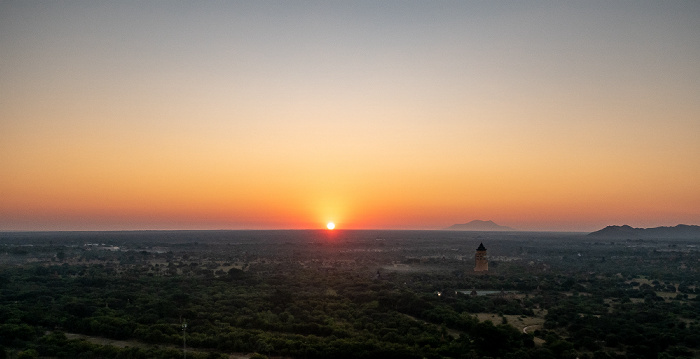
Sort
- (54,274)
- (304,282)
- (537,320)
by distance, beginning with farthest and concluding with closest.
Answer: (54,274), (304,282), (537,320)

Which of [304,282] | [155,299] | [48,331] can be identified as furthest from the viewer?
[304,282]

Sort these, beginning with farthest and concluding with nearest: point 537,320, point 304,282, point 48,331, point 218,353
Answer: point 304,282 < point 537,320 < point 48,331 < point 218,353

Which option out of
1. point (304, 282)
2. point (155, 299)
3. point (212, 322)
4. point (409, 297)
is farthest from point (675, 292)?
point (155, 299)

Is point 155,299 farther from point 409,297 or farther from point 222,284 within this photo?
point 409,297

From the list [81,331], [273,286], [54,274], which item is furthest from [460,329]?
[54,274]

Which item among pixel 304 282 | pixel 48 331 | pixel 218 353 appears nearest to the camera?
pixel 218 353

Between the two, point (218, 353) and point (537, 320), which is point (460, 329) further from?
point (218, 353)

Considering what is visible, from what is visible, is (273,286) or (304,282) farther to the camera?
(304,282)

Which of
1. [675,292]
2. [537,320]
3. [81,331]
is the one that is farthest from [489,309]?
[81,331]

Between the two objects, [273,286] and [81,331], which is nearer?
[81,331]
